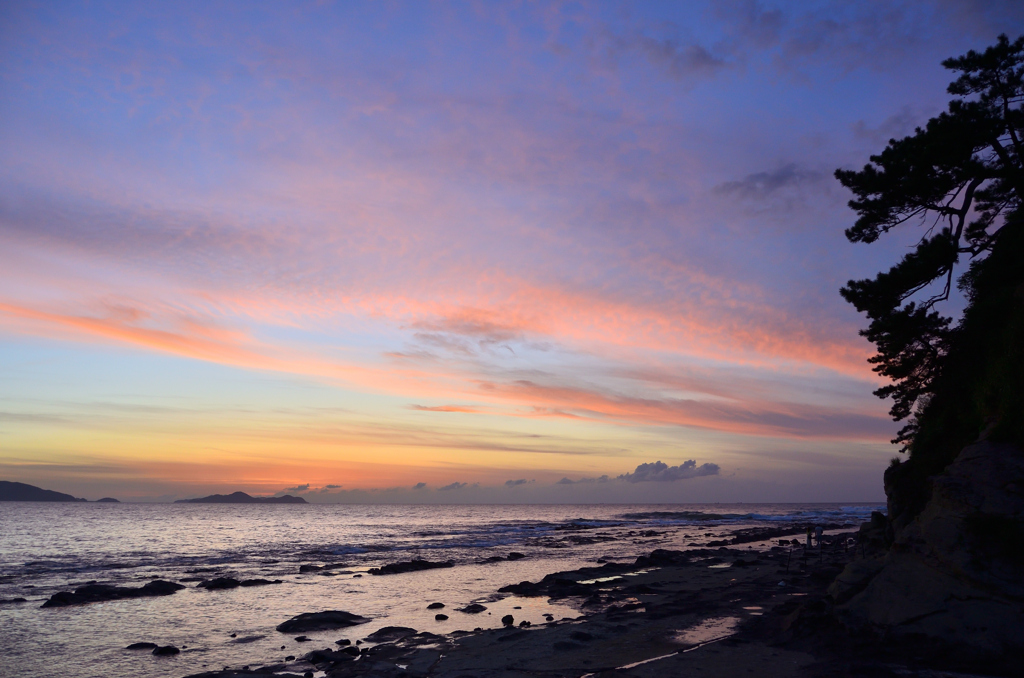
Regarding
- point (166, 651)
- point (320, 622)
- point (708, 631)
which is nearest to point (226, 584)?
point (320, 622)

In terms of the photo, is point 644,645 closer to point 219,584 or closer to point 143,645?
point 143,645

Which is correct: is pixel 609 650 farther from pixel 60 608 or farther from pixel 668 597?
pixel 60 608

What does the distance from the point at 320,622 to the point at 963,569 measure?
1770cm

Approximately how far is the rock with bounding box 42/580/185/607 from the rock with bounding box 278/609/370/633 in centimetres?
1106

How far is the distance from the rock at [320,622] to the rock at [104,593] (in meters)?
11.1

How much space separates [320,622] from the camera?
18.6 metres

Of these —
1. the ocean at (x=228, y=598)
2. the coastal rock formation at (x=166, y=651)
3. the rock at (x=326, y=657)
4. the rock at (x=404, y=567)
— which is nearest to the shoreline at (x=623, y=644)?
the rock at (x=326, y=657)

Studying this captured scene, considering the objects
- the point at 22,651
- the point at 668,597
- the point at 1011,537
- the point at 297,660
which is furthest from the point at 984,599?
the point at 22,651

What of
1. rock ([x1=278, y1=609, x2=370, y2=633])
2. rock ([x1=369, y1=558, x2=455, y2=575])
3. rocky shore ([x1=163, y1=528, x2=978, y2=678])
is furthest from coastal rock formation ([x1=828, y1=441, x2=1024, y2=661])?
rock ([x1=369, y1=558, x2=455, y2=575])

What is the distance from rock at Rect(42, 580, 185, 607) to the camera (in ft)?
76.1

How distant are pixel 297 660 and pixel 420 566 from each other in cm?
2249

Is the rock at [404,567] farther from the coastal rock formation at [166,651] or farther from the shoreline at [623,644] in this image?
the coastal rock formation at [166,651]

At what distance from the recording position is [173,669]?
14000 millimetres

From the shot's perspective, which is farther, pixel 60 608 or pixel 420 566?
pixel 420 566
